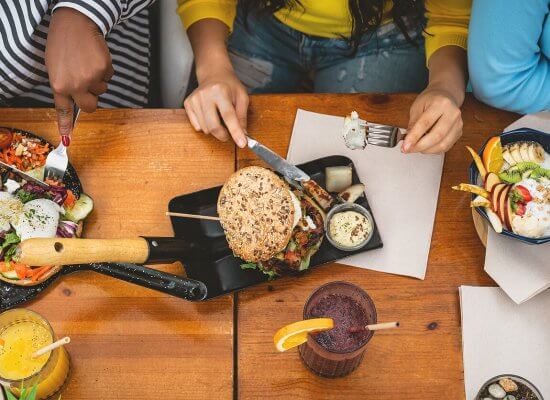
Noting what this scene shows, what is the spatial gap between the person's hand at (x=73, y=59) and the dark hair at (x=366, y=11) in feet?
1.86

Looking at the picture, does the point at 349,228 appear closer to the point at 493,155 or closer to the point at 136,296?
the point at 493,155

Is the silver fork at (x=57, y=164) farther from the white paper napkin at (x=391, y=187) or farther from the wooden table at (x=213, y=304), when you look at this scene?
the white paper napkin at (x=391, y=187)

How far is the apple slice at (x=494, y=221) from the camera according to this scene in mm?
1272

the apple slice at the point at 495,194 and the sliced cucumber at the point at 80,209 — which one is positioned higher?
the apple slice at the point at 495,194

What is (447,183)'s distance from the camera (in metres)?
1.48

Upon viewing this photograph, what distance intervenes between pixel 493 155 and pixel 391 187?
0.93ft

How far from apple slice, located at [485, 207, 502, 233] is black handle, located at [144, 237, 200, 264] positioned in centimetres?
74

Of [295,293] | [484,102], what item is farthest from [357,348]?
[484,102]

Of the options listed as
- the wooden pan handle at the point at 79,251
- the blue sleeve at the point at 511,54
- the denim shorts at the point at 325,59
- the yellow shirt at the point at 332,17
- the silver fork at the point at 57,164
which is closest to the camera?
the wooden pan handle at the point at 79,251

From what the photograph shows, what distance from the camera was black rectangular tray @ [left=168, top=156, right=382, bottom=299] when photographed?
138 cm


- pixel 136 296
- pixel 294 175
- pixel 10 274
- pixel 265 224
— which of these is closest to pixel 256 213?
pixel 265 224

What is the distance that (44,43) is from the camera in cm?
154

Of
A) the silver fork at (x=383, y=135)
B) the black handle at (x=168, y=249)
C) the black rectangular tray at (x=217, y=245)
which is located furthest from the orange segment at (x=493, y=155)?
the black handle at (x=168, y=249)

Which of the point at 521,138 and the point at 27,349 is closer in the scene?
the point at 27,349
